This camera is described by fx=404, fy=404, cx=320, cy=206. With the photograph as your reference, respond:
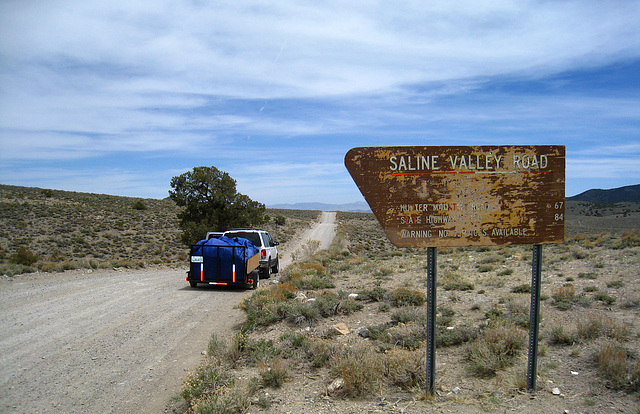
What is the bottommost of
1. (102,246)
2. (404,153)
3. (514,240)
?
(102,246)

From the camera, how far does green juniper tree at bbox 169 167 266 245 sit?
2748 cm

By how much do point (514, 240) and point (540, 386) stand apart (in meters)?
1.80

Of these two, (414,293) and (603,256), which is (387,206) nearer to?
(414,293)

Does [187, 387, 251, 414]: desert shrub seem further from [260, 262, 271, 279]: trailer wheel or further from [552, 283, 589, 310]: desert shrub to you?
[260, 262, 271, 279]: trailer wheel

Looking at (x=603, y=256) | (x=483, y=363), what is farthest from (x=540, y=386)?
(x=603, y=256)

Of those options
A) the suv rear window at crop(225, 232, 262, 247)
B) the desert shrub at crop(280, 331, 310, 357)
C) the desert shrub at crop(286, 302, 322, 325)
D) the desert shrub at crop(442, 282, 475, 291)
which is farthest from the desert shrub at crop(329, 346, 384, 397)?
the suv rear window at crop(225, 232, 262, 247)

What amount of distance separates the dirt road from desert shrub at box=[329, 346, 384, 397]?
7.54 ft

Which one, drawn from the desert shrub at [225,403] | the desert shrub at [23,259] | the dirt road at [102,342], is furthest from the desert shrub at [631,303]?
the desert shrub at [23,259]

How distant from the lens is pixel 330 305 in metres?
8.83

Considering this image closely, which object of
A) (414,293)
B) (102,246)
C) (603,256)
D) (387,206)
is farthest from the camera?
(102,246)

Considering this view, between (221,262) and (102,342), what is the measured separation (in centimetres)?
603

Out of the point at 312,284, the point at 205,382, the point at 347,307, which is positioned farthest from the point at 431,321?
the point at 312,284

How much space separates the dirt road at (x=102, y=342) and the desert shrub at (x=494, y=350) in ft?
13.6

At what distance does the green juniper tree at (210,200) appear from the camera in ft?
90.2
